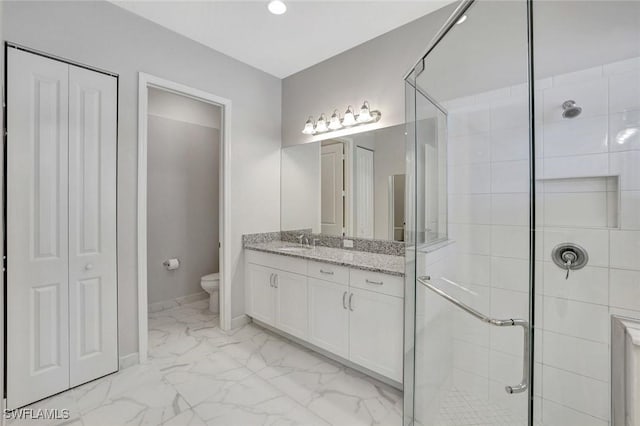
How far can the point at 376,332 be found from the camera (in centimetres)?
201

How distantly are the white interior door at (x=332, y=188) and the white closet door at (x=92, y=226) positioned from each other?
172cm

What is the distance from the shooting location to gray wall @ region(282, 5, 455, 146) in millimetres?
2320

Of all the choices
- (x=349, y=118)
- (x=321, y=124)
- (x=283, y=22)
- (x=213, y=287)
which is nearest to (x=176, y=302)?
(x=213, y=287)

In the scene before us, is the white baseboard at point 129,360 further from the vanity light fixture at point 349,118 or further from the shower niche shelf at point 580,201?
the shower niche shelf at point 580,201

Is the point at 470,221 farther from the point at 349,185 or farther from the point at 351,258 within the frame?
the point at 349,185

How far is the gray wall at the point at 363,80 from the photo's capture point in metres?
2.32

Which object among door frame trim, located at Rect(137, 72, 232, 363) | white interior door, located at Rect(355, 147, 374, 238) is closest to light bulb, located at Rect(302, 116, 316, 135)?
→ white interior door, located at Rect(355, 147, 374, 238)

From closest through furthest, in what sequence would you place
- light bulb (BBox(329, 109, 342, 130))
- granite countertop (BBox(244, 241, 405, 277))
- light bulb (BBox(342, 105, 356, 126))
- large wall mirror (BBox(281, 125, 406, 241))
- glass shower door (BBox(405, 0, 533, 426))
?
glass shower door (BBox(405, 0, 533, 426)) < granite countertop (BBox(244, 241, 405, 277)) < large wall mirror (BBox(281, 125, 406, 241)) < light bulb (BBox(342, 105, 356, 126)) < light bulb (BBox(329, 109, 342, 130))

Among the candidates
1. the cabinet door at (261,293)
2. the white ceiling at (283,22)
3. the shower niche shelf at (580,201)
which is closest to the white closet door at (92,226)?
the white ceiling at (283,22)

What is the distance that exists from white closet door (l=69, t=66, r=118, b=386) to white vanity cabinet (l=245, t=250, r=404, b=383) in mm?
1187

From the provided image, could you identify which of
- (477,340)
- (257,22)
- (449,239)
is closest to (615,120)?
(449,239)

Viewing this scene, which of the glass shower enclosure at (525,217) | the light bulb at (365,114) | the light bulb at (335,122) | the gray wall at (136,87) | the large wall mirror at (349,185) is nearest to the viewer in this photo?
the glass shower enclosure at (525,217)

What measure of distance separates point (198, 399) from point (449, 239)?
74.9 inches

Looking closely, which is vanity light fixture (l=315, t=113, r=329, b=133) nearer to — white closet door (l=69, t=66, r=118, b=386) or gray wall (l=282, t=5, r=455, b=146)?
gray wall (l=282, t=5, r=455, b=146)
